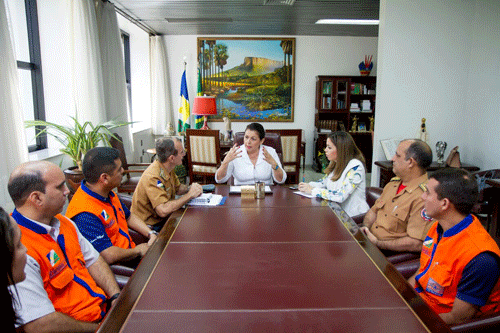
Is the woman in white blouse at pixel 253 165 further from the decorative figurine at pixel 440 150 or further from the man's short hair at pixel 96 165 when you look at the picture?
the decorative figurine at pixel 440 150

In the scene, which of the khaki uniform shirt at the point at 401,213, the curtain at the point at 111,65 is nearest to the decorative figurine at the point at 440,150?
the khaki uniform shirt at the point at 401,213

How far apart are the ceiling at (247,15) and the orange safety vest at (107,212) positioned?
12.6 feet

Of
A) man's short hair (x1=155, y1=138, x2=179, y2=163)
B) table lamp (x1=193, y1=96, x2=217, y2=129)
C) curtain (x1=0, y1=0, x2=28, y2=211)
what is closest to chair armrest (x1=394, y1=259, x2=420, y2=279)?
man's short hair (x1=155, y1=138, x2=179, y2=163)

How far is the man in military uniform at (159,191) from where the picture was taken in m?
2.58

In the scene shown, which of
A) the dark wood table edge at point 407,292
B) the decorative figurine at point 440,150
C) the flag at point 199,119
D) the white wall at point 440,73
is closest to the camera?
the dark wood table edge at point 407,292

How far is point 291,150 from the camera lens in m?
5.38

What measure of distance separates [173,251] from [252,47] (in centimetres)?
702

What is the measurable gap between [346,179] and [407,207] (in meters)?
0.62

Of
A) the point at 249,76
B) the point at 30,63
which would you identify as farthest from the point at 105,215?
the point at 249,76

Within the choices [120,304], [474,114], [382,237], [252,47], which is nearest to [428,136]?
[474,114]

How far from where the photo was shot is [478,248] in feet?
4.82

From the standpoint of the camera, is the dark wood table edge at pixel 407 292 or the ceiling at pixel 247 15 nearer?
the dark wood table edge at pixel 407 292

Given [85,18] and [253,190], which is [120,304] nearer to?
[253,190]

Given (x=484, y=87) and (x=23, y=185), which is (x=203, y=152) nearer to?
(x=484, y=87)
